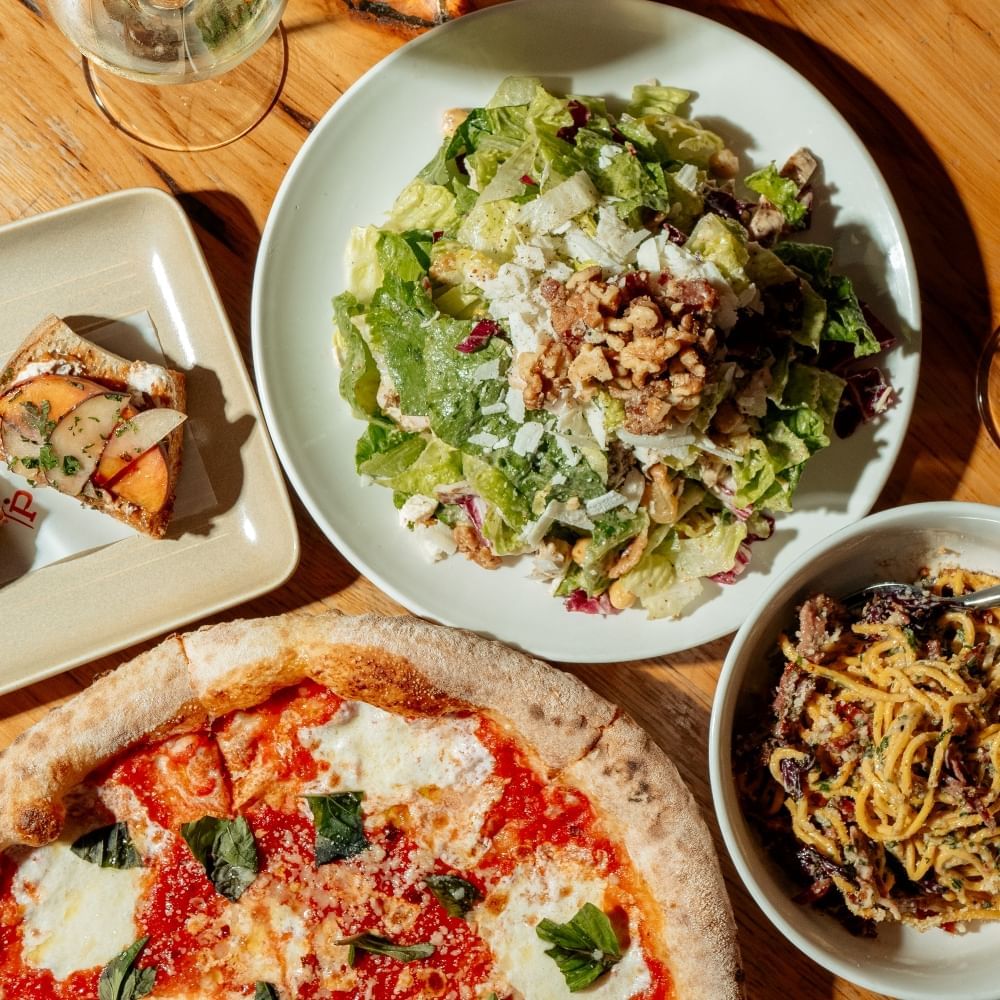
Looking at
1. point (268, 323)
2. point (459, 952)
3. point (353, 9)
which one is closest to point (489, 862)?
point (459, 952)

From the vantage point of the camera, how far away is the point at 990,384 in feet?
9.49

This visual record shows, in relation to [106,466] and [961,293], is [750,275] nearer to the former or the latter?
[961,293]

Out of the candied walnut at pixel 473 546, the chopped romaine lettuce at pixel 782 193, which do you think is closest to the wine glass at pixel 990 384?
the chopped romaine lettuce at pixel 782 193

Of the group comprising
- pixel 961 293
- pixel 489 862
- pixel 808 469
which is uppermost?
pixel 961 293

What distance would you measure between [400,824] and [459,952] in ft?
1.31

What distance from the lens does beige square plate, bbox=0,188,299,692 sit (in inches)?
110

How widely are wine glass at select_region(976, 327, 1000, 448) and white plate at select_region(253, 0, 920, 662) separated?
15.6 inches

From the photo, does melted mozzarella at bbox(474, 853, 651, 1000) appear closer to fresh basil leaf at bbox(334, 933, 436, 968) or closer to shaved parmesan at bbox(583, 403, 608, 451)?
fresh basil leaf at bbox(334, 933, 436, 968)

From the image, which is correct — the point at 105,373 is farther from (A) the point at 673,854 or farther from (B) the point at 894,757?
(B) the point at 894,757

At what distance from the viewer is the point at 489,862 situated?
2.75m

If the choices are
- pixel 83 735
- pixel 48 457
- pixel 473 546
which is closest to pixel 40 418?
pixel 48 457

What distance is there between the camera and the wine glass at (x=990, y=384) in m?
2.88

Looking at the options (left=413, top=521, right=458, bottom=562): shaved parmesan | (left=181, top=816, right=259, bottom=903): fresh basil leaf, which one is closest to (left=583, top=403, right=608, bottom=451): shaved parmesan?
(left=413, top=521, right=458, bottom=562): shaved parmesan

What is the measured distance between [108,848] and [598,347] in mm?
1907
